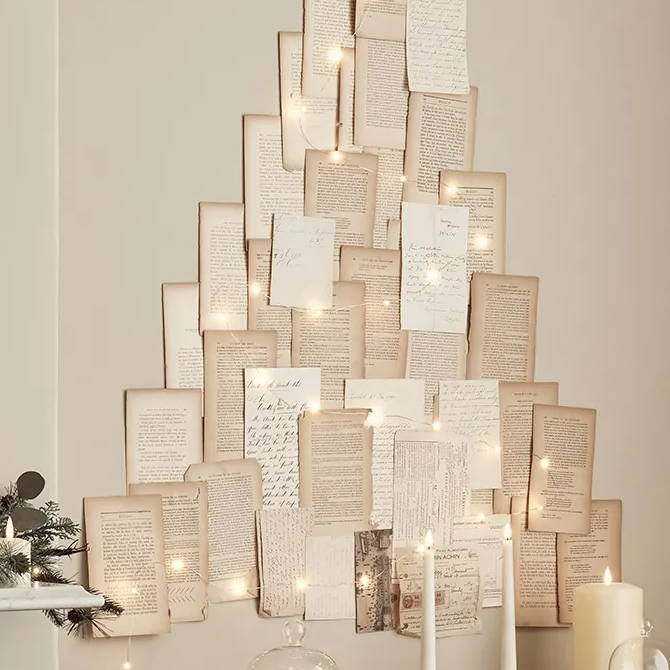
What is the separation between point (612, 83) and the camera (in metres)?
1.89

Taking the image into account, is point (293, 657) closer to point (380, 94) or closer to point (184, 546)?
point (184, 546)

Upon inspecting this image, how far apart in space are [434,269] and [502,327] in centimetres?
15

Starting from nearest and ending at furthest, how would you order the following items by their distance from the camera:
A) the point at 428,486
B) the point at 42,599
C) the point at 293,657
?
the point at 42,599 → the point at 293,657 → the point at 428,486

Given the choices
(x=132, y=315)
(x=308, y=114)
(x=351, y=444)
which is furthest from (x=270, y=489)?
(x=308, y=114)

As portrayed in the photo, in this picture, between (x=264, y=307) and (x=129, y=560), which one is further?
(x=264, y=307)

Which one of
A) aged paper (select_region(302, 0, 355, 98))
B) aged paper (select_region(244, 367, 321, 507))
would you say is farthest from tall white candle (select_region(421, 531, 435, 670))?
aged paper (select_region(302, 0, 355, 98))

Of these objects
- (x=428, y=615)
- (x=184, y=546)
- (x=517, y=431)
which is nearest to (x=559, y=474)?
(x=517, y=431)

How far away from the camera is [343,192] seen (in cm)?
173

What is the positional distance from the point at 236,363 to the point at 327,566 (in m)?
0.34

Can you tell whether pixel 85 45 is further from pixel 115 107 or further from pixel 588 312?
pixel 588 312

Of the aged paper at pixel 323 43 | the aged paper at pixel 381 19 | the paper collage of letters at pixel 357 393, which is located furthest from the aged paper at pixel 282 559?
the aged paper at pixel 381 19

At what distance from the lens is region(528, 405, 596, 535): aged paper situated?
1.81 metres

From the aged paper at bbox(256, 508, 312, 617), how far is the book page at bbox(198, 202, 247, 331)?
29cm

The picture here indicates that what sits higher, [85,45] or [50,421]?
[85,45]
